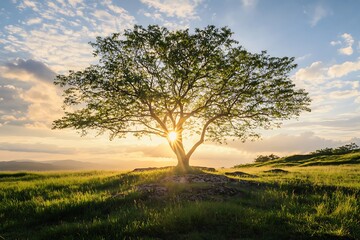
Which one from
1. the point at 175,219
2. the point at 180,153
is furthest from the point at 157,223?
the point at 180,153

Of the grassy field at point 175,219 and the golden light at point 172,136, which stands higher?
the golden light at point 172,136

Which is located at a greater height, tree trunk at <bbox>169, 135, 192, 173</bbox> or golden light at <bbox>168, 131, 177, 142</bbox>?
golden light at <bbox>168, 131, 177, 142</bbox>

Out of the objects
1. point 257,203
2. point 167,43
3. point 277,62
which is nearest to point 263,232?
point 257,203

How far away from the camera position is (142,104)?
95.1 feet

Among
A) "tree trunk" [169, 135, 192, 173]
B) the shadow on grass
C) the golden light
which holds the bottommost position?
the shadow on grass

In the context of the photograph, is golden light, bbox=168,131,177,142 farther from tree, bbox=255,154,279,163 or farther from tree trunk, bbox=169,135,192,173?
tree, bbox=255,154,279,163

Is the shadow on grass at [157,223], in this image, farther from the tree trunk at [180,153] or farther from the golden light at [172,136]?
the golden light at [172,136]

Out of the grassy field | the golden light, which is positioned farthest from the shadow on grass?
the golden light

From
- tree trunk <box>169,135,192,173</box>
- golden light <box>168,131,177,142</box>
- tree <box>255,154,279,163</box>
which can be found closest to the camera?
tree trunk <box>169,135,192,173</box>

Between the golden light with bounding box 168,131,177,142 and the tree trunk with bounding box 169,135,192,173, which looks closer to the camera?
the tree trunk with bounding box 169,135,192,173

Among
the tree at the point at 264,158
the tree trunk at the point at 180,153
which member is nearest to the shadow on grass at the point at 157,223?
the tree trunk at the point at 180,153

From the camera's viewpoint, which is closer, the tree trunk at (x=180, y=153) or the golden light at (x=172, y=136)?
the tree trunk at (x=180, y=153)

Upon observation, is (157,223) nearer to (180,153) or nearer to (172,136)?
(180,153)

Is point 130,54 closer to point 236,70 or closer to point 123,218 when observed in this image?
point 236,70
